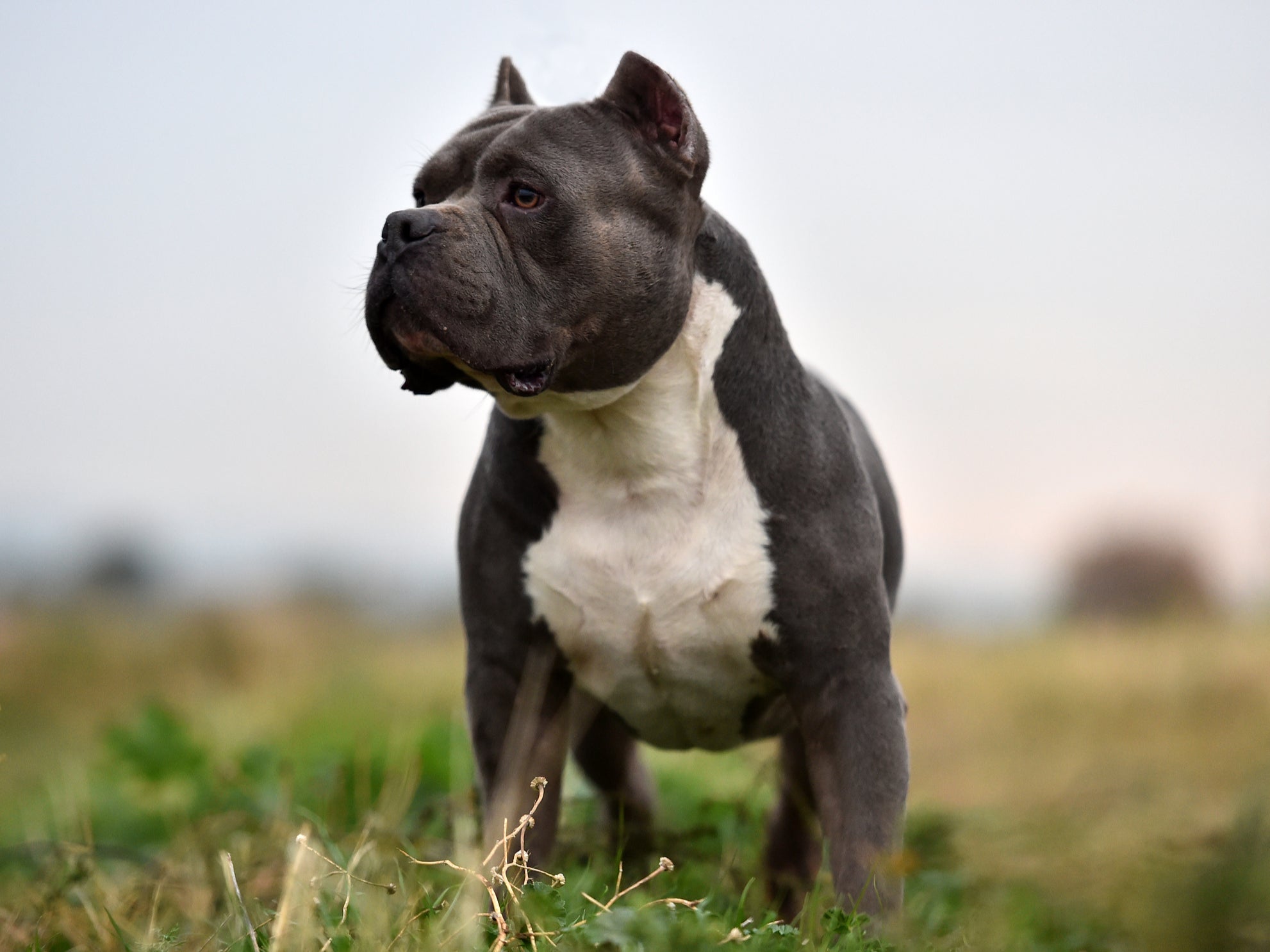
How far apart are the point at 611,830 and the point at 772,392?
81.4 inches

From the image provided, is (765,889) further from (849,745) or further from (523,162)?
(523,162)

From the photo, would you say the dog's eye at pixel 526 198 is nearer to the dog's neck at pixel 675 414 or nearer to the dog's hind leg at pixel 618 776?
the dog's neck at pixel 675 414

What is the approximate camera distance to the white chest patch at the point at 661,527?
12.0 feet

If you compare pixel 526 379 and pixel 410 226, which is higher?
pixel 410 226

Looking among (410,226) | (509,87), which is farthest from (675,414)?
(509,87)

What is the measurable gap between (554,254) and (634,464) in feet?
2.07

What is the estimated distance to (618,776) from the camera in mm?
4996

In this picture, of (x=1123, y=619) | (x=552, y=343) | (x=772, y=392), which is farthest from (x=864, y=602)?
(x=1123, y=619)

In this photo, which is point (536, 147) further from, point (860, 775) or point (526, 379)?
point (860, 775)

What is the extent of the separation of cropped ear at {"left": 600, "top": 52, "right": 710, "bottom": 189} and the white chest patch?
34 centimetres

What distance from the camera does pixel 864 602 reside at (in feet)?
12.1

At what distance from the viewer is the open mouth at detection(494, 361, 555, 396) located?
338cm

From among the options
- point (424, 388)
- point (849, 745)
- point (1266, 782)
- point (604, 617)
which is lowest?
point (849, 745)

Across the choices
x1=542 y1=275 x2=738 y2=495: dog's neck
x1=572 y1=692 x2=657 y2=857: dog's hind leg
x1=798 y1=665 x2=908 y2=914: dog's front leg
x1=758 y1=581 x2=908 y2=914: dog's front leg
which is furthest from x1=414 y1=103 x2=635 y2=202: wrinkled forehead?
x1=572 y1=692 x2=657 y2=857: dog's hind leg
